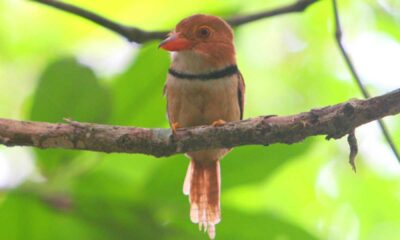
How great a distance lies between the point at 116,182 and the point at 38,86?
1.09ft

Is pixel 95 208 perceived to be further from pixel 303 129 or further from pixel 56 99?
pixel 303 129

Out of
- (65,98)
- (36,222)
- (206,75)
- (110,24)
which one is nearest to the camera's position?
(36,222)

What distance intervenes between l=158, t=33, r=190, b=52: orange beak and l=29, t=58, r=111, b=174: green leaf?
57 cm

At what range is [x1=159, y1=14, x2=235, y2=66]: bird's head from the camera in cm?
264

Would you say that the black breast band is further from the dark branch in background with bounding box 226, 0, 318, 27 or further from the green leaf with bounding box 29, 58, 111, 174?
the green leaf with bounding box 29, 58, 111, 174

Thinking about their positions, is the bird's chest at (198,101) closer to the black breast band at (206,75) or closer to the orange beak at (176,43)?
the black breast band at (206,75)

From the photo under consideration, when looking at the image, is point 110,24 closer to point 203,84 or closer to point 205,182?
point 203,84

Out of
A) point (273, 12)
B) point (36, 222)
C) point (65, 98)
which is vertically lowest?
point (36, 222)

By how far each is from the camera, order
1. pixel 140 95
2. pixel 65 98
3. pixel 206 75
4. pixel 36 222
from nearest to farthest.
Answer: pixel 36 222 → pixel 65 98 → pixel 140 95 → pixel 206 75

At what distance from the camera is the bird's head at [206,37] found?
264 cm

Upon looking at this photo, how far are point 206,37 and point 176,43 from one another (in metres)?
0.18

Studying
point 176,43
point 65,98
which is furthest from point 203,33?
point 65,98

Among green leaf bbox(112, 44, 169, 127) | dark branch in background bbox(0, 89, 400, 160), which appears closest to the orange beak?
green leaf bbox(112, 44, 169, 127)

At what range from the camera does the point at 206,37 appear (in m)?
2.70
